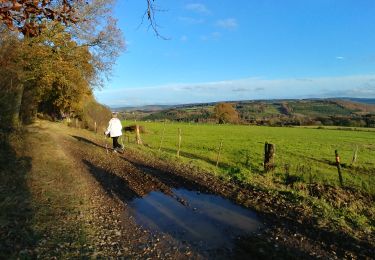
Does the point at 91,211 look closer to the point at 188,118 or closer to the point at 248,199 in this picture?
the point at 248,199

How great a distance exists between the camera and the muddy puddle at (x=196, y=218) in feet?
28.6

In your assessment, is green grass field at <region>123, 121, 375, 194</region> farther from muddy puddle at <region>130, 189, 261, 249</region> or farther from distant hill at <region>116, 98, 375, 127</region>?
distant hill at <region>116, 98, 375, 127</region>

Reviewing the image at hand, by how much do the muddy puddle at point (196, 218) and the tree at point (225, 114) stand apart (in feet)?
409

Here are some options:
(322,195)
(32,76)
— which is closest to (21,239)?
(322,195)

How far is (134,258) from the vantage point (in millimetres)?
7379

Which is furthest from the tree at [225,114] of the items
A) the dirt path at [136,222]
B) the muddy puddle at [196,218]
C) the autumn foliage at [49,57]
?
the muddy puddle at [196,218]

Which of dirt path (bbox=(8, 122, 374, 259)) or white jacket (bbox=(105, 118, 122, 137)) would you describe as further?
white jacket (bbox=(105, 118, 122, 137))

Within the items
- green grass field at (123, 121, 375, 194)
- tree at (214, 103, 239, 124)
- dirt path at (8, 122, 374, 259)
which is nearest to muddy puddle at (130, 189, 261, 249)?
dirt path at (8, 122, 374, 259)

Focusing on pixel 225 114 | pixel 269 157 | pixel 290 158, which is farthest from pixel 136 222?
pixel 225 114

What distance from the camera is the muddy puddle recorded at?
8.72 metres

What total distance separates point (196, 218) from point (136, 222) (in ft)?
5.33

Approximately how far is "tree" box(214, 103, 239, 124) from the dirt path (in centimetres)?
12211

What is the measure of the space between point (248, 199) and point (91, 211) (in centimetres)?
499

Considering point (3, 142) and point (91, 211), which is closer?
point (91, 211)
